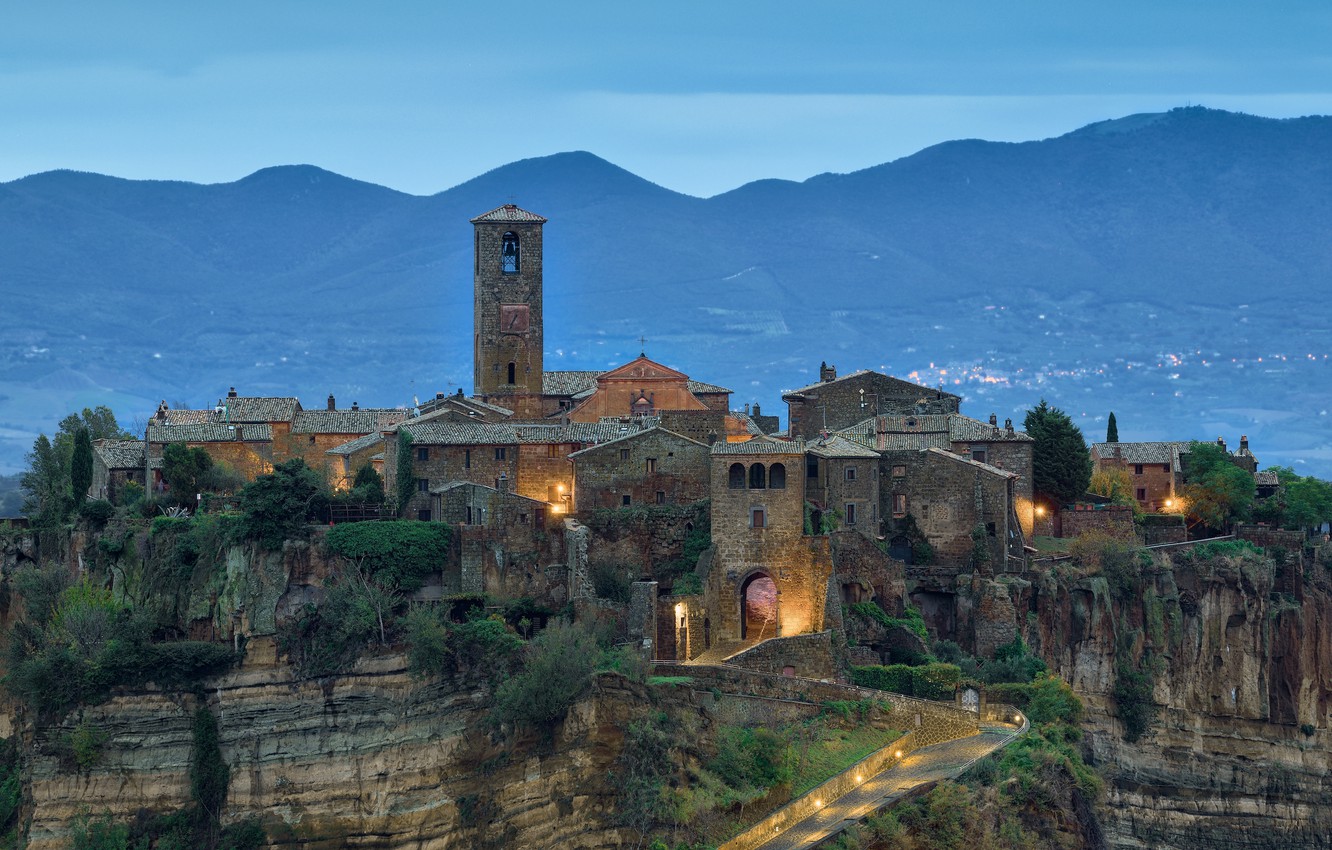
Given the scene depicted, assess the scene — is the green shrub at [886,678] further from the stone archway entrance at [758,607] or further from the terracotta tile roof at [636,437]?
the terracotta tile roof at [636,437]

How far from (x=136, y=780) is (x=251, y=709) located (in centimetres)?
391

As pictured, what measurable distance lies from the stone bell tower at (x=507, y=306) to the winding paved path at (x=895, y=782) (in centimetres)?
2980

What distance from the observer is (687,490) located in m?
64.3

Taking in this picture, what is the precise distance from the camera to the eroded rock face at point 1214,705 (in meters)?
73.0

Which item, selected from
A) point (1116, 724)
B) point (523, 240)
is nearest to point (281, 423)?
point (523, 240)

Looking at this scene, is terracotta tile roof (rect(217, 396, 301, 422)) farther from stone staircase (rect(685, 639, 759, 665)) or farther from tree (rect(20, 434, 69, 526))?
stone staircase (rect(685, 639, 759, 665))

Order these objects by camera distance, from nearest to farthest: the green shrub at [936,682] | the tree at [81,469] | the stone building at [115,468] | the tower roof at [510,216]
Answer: the green shrub at [936,682], the tree at [81,469], the stone building at [115,468], the tower roof at [510,216]

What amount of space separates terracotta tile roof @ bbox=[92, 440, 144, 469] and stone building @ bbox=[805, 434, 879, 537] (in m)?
24.2

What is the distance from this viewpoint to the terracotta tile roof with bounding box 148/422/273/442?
73125mm

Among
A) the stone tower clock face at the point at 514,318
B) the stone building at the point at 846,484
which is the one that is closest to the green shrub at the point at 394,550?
the stone building at the point at 846,484

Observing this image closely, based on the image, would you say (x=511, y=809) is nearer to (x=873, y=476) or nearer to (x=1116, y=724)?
(x=873, y=476)

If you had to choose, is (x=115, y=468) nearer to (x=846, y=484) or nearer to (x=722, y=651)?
(x=722, y=651)

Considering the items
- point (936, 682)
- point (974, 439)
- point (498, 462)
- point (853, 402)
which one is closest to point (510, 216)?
point (853, 402)

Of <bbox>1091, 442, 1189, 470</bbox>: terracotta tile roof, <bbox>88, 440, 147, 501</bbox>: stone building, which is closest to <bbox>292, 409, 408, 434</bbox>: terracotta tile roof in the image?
<bbox>88, 440, 147, 501</bbox>: stone building
